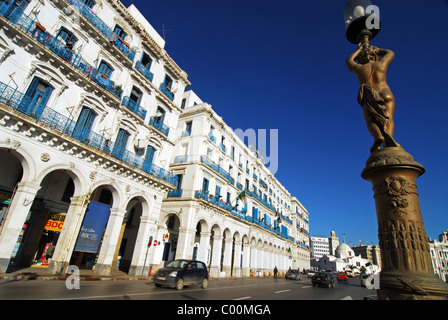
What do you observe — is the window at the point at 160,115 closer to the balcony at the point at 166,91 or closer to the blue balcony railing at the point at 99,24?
the balcony at the point at 166,91

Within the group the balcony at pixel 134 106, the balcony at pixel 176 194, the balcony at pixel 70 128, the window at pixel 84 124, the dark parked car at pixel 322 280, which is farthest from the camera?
the balcony at pixel 176 194

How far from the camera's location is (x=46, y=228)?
1436cm

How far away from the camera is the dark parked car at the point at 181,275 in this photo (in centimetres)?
1110

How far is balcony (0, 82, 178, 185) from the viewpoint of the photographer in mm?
10844

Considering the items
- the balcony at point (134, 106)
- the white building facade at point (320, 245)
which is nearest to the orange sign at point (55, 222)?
the balcony at point (134, 106)

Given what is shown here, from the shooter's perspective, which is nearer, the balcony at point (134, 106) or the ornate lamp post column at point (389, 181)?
the ornate lamp post column at point (389, 181)

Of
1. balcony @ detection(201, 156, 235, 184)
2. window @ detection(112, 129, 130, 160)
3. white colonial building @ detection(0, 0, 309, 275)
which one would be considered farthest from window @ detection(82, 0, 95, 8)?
balcony @ detection(201, 156, 235, 184)

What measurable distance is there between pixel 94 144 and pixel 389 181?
14791mm

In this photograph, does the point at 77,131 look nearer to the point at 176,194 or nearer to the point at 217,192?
the point at 176,194

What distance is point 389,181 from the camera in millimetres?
4789

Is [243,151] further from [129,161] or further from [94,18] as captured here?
[94,18]

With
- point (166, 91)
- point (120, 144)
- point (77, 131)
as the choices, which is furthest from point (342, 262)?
point (77, 131)

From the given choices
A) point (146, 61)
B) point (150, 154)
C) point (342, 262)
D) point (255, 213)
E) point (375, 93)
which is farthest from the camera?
point (342, 262)

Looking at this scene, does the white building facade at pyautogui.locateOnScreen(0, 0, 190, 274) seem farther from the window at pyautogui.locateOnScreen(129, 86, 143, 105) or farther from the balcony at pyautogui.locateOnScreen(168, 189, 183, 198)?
the balcony at pyautogui.locateOnScreen(168, 189, 183, 198)
